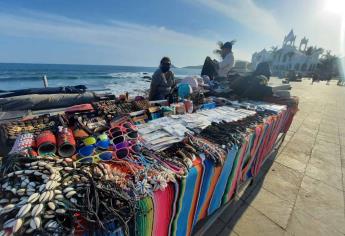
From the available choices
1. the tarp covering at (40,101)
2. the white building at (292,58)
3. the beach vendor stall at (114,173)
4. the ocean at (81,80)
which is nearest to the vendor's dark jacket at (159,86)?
the tarp covering at (40,101)

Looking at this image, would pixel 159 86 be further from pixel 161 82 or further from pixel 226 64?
pixel 226 64

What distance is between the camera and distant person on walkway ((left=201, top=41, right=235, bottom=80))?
486cm

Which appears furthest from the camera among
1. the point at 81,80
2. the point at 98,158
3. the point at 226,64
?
the point at 81,80

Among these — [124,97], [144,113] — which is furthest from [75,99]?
[144,113]

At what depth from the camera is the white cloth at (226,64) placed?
193 inches

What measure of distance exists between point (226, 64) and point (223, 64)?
0.08 meters

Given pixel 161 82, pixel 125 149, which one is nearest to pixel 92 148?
pixel 125 149

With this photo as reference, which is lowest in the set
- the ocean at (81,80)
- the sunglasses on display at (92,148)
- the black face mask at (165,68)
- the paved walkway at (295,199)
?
the ocean at (81,80)

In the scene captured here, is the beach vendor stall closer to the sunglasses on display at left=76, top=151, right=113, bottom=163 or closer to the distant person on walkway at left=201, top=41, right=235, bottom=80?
the sunglasses on display at left=76, top=151, right=113, bottom=163

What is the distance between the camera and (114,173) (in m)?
0.96

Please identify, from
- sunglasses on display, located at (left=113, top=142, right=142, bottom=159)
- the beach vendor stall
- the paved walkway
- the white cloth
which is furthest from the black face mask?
the white cloth

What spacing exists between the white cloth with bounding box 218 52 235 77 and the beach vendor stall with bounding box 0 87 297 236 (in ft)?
11.5

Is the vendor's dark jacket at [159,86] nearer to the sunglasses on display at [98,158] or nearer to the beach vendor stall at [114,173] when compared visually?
the beach vendor stall at [114,173]

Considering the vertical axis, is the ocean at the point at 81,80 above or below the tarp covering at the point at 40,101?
below
